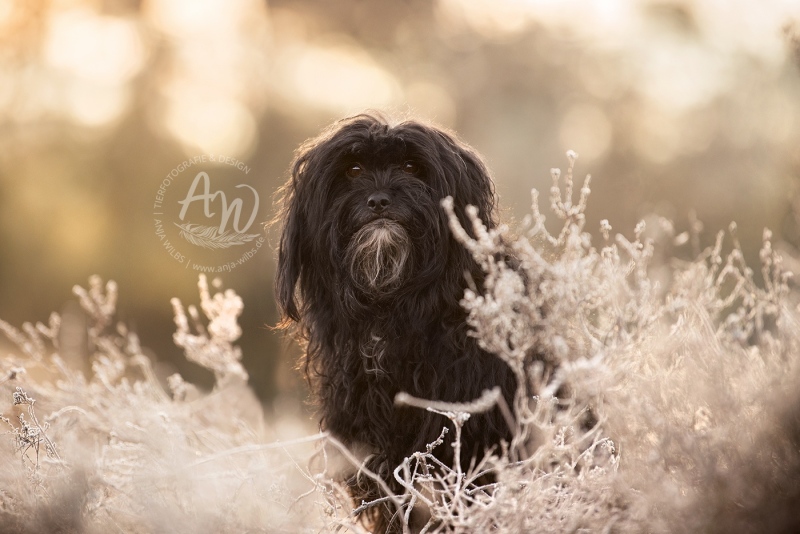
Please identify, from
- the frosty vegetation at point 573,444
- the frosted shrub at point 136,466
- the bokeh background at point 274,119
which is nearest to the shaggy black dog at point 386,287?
the frosty vegetation at point 573,444

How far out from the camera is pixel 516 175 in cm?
1370

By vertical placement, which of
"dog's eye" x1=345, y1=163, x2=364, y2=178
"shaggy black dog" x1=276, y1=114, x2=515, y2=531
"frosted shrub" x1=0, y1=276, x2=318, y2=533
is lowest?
"frosted shrub" x1=0, y1=276, x2=318, y2=533

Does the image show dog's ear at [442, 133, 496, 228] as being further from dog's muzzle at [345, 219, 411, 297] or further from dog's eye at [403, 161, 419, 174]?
dog's muzzle at [345, 219, 411, 297]

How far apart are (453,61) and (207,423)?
11.3 m

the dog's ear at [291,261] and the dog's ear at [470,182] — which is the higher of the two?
the dog's ear at [470,182]

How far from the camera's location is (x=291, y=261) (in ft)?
13.1

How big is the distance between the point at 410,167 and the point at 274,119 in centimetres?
1096

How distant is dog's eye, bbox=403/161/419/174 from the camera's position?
391cm

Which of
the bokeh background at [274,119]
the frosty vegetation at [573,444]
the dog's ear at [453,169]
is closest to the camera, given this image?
the frosty vegetation at [573,444]

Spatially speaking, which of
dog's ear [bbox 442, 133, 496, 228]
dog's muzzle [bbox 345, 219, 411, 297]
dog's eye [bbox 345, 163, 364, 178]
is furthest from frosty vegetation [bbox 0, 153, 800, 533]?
dog's eye [bbox 345, 163, 364, 178]

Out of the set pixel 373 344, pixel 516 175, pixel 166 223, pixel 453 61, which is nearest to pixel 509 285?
pixel 373 344

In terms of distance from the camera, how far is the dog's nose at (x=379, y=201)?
3717 millimetres

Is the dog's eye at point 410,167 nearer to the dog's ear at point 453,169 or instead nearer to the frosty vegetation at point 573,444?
the dog's ear at point 453,169

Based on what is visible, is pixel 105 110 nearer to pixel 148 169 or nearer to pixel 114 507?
pixel 148 169
